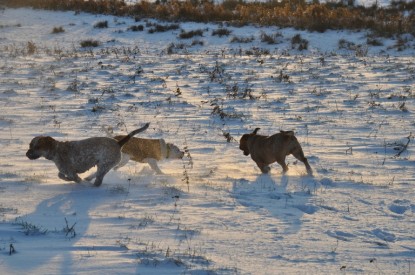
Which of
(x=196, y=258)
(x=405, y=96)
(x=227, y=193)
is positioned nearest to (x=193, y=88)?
(x=405, y=96)

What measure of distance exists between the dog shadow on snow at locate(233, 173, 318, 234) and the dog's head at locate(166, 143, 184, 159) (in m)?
1.43

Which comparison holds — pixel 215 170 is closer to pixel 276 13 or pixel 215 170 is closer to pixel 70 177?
pixel 70 177

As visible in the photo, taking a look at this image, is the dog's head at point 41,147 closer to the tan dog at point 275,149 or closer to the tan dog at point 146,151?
the tan dog at point 146,151

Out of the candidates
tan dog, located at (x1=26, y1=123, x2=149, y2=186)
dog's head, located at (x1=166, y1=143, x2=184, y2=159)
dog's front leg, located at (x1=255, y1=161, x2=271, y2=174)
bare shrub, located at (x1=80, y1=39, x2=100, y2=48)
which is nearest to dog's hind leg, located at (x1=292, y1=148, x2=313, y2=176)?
dog's front leg, located at (x1=255, y1=161, x2=271, y2=174)

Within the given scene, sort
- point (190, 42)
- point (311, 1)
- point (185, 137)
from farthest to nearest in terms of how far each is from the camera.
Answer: point (311, 1), point (190, 42), point (185, 137)

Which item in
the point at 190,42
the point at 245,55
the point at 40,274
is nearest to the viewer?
the point at 40,274

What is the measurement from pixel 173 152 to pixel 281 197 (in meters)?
2.49

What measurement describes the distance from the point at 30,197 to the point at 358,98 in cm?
910

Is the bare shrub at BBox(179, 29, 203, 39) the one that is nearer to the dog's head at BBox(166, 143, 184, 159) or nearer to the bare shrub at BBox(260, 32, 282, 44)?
the bare shrub at BBox(260, 32, 282, 44)

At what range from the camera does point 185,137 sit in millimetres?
10562

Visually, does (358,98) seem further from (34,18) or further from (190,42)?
(34,18)

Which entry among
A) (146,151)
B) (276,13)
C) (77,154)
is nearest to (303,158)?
(146,151)

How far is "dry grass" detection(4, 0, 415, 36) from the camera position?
24781 mm

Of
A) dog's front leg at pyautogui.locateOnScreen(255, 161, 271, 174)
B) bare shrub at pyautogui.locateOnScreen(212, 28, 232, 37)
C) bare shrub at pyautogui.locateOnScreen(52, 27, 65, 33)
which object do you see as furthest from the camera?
bare shrub at pyautogui.locateOnScreen(52, 27, 65, 33)
